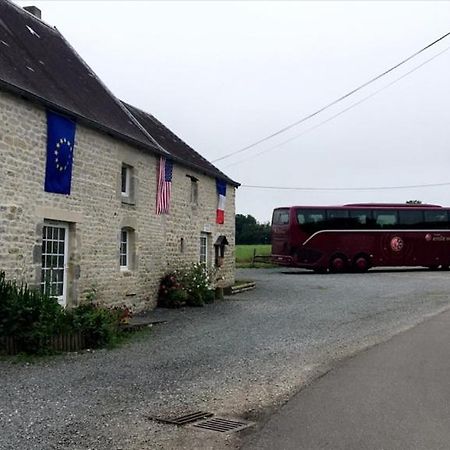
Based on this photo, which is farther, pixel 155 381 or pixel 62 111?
pixel 62 111

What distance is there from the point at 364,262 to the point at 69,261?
937 inches

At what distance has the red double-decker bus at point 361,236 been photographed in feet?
107

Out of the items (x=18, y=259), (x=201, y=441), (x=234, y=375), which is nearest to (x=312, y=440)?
(x=201, y=441)

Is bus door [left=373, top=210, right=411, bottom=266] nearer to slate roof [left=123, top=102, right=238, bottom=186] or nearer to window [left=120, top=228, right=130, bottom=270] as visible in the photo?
slate roof [left=123, top=102, right=238, bottom=186]

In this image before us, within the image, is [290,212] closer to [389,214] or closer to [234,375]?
[389,214]

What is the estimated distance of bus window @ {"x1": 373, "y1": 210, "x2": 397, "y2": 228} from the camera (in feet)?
110

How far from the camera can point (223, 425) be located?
571 cm

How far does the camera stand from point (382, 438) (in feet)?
16.9

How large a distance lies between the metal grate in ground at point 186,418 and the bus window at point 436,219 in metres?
30.1

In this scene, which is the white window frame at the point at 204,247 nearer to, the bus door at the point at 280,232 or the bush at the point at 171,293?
the bush at the point at 171,293

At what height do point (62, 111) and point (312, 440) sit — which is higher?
point (62, 111)

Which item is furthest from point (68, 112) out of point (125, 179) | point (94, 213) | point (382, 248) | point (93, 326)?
point (382, 248)

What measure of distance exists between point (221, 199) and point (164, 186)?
5.28m

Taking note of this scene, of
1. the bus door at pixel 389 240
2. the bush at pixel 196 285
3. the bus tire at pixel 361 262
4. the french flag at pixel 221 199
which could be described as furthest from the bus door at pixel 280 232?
the bush at pixel 196 285
